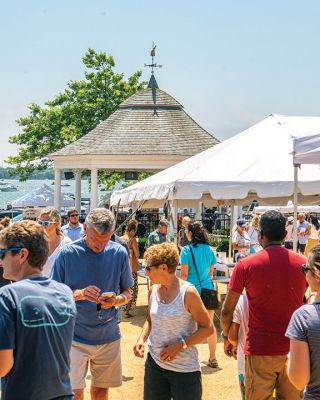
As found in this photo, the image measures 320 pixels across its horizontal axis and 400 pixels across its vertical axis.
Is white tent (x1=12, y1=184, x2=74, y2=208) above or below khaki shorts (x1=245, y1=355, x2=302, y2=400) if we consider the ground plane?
below

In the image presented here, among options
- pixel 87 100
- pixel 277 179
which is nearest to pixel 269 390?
pixel 277 179

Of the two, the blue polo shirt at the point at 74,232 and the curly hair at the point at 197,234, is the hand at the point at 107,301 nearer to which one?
the curly hair at the point at 197,234

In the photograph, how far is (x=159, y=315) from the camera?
5.07m

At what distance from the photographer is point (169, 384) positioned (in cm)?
515

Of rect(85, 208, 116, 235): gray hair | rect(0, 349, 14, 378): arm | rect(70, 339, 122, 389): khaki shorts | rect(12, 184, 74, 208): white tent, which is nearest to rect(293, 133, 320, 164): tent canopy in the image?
rect(85, 208, 116, 235): gray hair

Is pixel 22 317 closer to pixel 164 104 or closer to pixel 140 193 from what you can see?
pixel 140 193

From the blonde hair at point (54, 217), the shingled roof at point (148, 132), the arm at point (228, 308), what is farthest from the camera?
the shingled roof at point (148, 132)

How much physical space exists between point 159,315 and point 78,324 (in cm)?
96

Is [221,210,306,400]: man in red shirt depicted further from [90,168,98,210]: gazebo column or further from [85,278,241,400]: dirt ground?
[90,168,98,210]: gazebo column

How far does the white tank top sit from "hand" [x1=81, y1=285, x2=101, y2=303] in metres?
0.53

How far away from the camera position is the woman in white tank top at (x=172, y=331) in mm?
4996

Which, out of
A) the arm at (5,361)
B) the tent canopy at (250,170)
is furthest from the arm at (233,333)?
the tent canopy at (250,170)

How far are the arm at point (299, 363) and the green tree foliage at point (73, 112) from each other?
1624 inches

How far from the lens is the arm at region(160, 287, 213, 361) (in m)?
4.96
